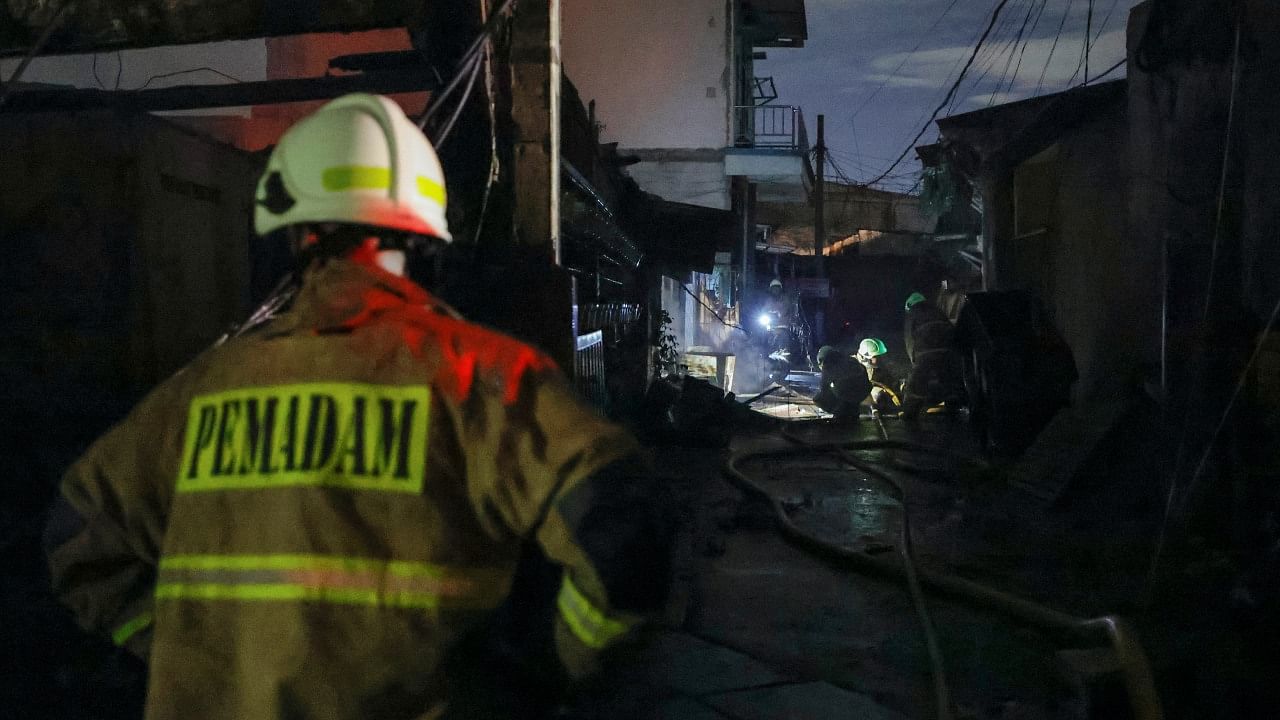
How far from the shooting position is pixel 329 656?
1.61 m

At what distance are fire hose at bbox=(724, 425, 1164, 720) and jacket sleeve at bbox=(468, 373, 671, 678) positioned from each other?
2447 millimetres

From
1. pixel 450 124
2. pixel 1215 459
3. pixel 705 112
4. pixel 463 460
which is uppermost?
pixel 705 112

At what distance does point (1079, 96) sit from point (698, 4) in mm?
12671

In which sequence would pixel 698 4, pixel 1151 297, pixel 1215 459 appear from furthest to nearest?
pixel 698 4 < pixel 1151 297 < pixel 1215 459

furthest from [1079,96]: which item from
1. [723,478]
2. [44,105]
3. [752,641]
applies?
[44,105]

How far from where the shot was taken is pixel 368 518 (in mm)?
1641

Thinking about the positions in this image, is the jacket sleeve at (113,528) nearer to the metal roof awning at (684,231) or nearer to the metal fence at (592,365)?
the metal fence at (592,365)

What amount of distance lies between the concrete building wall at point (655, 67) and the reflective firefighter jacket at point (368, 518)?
21011 millimetres

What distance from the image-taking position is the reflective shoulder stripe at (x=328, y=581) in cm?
162

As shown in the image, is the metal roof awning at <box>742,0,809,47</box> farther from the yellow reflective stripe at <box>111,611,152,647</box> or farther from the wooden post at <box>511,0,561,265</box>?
the yellow reflective stripe at <box>111,611,152,647</box>

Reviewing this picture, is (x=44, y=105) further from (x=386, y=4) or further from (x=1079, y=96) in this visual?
(x=1079, y=96)

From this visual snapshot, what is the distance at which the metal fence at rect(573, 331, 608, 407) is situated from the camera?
7.60 meters

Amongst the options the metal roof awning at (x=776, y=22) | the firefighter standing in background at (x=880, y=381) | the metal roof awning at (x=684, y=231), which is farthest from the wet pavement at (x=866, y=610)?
the metal roof awning at (x=776, y=22)

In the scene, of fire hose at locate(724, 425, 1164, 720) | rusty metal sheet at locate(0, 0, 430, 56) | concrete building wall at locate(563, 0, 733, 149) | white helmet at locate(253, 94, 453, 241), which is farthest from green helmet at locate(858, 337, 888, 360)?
white helmet at locate(253, 94, 453, 241)
